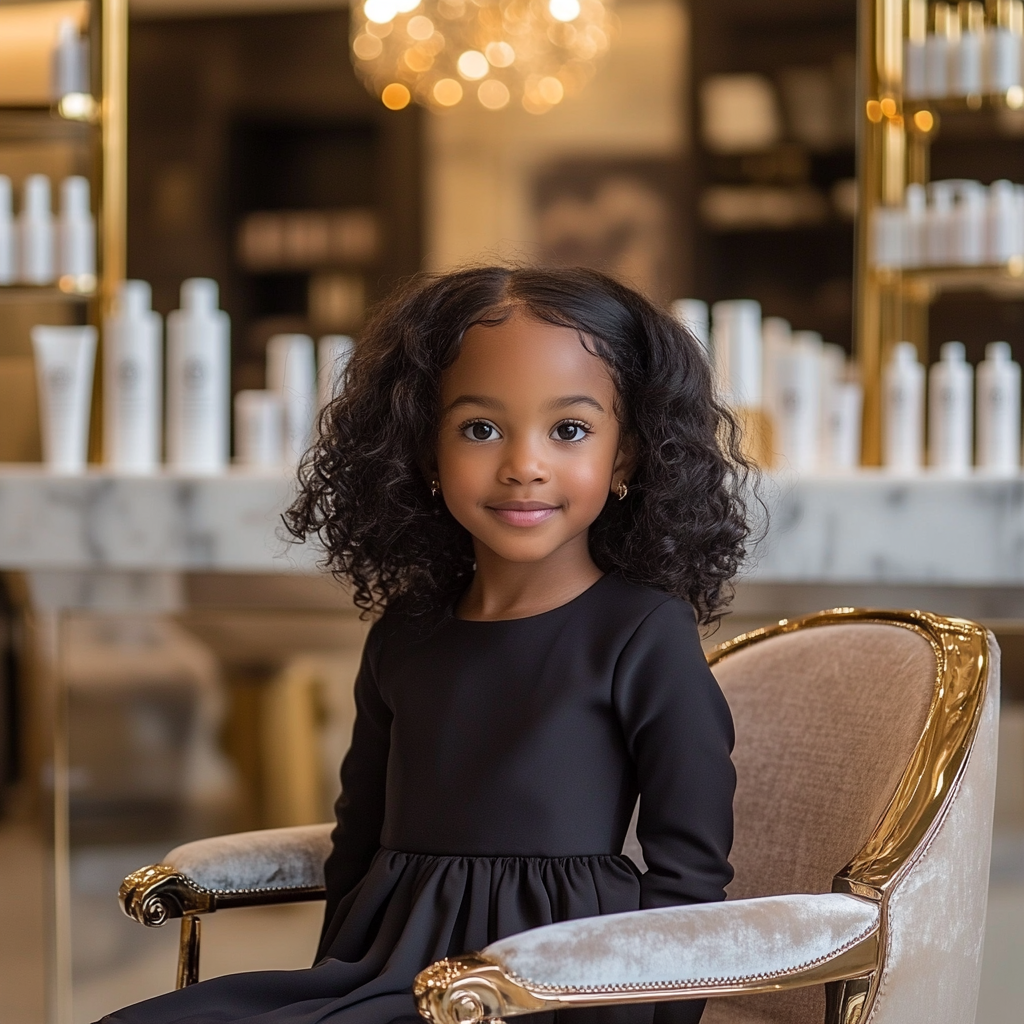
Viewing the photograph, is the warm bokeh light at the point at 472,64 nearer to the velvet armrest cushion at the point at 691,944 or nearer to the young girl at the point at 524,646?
the young girl at the point at 524,646

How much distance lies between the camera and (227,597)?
66.0 inches

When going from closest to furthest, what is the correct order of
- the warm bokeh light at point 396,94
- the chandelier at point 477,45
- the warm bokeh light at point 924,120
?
the warm bokeh light at point 924,120, the chandelier at point 477,45, the warm bokeh light at point 396,94

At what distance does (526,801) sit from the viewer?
0.81 meters

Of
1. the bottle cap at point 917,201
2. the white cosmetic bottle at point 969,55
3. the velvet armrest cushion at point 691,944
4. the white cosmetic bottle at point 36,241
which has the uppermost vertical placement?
the white cosmetic bottle at point 969,55

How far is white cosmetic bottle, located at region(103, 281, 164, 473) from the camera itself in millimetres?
1750

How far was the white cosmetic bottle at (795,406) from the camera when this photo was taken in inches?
69.4

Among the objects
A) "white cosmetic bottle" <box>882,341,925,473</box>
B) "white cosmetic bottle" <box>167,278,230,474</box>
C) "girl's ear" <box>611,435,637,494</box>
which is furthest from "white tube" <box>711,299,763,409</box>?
"girl's ear" <box>611,435,637,494</box>

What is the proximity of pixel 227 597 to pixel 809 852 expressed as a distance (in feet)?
3.15

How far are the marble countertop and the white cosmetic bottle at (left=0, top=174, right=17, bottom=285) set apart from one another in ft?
1.22

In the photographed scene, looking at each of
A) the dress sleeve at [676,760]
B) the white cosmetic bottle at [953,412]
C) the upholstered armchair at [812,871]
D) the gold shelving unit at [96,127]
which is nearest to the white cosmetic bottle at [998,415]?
the white cosmetic bottle at [953,412]

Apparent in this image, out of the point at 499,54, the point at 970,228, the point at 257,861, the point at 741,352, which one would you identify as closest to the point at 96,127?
the point at 499,54

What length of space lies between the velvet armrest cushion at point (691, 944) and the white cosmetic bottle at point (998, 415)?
3.64 feet

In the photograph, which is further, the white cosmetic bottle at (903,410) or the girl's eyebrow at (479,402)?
the white cosmetic bottle at (903,410)

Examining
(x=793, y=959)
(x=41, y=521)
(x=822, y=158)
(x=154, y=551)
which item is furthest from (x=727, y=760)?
(x=822, y=158)
